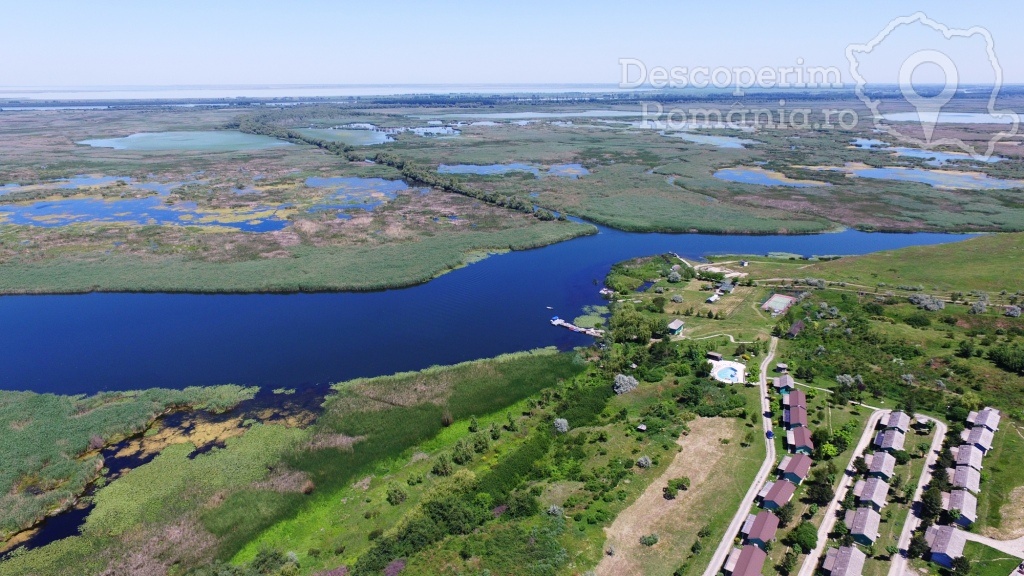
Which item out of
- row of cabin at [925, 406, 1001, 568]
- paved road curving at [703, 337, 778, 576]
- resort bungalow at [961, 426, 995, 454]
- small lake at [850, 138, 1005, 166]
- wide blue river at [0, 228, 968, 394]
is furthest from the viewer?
small lake at [850, 138, 1005, 166]

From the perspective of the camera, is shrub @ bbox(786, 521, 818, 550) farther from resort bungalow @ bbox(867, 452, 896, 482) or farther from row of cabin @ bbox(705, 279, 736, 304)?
row of cabin @ bbox(705, 279, 736, 304)

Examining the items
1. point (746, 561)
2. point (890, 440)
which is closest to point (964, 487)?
point (890, 440)

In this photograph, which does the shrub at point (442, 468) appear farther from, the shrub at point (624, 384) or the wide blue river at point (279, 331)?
the shrub at point (624, 384)

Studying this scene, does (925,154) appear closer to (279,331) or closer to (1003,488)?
(1003,488)

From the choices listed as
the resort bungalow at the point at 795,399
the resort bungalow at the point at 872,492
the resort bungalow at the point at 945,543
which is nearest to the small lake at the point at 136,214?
the resort bungalow at the point at 795,399

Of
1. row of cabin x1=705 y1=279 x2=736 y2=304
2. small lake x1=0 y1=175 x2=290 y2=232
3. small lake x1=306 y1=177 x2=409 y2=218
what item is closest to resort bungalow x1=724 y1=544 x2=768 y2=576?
row of cabin x1=705 y1=279 x2=736 y2=304

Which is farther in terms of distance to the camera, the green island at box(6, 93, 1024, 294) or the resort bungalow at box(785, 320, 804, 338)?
the green island at box(6, 93, 1024, 294)
